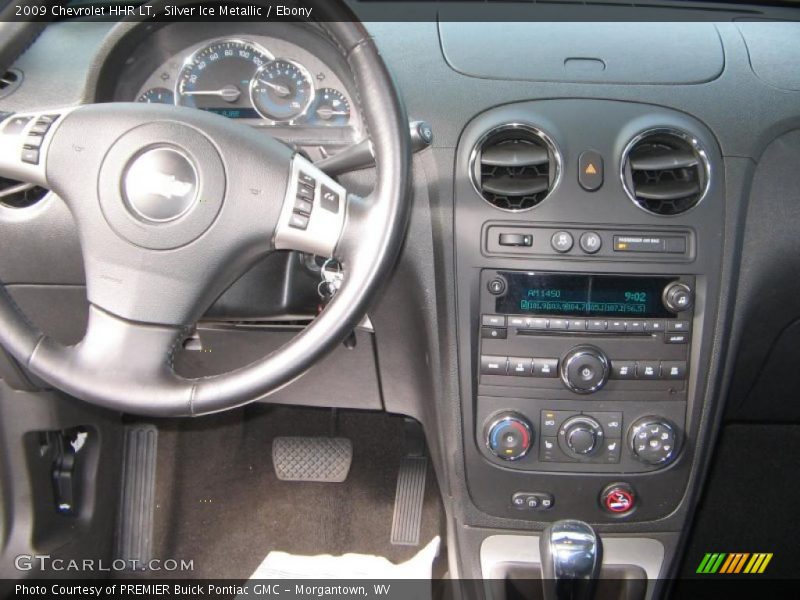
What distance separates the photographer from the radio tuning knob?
1.44 meters

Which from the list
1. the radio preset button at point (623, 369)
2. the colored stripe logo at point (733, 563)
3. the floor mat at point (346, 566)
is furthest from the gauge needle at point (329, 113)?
the colored stripe logo at point (733, 563)

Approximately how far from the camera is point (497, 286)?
4.74ft

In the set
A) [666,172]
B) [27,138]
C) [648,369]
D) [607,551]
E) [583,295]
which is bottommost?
[607,551]

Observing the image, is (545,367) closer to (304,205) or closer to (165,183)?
(304,205)

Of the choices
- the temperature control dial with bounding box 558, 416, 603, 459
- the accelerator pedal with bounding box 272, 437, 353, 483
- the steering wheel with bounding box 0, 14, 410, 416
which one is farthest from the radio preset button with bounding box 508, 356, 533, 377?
the accelerator pedal with bounding box 272, 437, 353, 483

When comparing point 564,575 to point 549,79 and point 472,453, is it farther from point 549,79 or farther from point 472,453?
point 549,79

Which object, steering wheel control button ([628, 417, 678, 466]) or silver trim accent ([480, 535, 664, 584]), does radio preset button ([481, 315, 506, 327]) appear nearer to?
steering wheel control button ([628, 417, 678, 466])

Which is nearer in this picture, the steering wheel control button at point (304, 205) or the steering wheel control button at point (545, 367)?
the steering wheel control button at point (304, 205)

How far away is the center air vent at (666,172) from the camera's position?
55.9 inches

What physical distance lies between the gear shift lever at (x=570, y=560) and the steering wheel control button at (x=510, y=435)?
0.53ft

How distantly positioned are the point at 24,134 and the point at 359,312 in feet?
1.82

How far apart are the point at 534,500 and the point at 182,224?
2.83 ft
